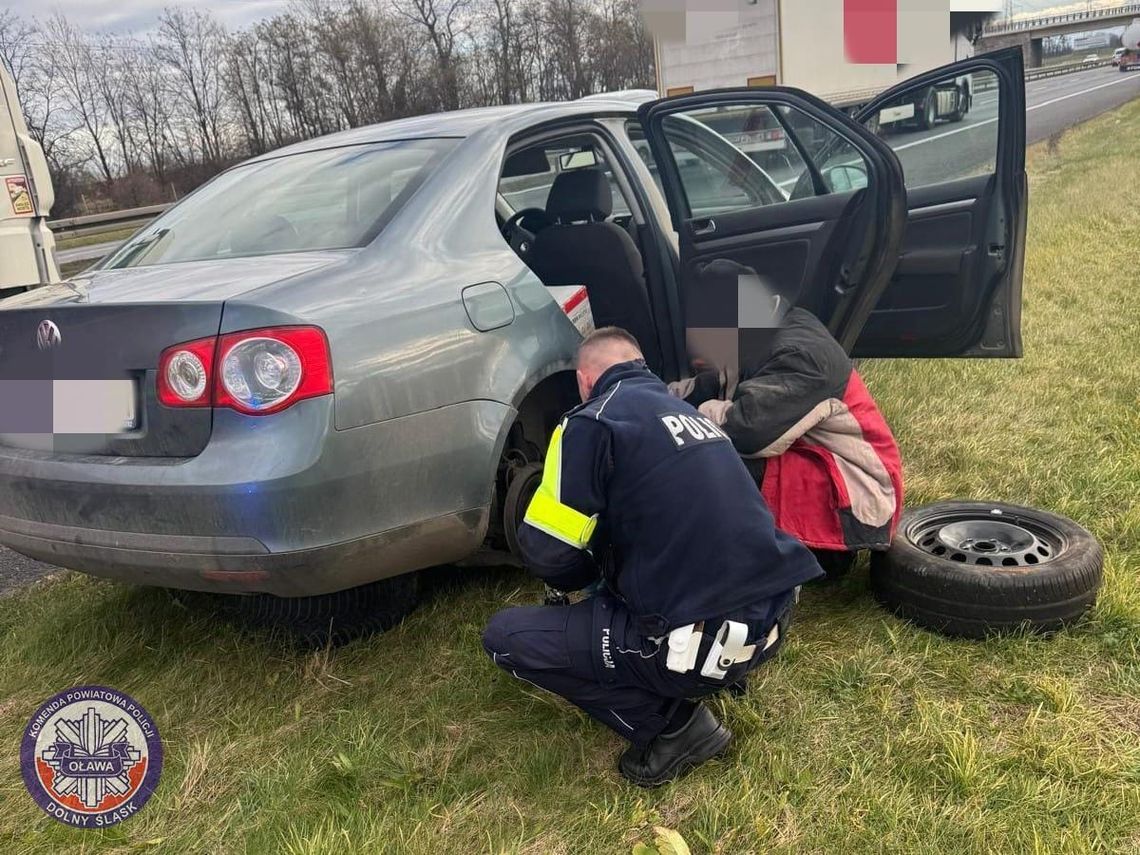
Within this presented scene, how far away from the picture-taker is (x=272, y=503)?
2188 mm

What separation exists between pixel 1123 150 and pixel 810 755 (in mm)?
15386

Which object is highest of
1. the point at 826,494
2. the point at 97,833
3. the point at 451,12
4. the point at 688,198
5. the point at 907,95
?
the point at 451,12

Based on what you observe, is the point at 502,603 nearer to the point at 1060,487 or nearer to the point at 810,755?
the point at 810,755

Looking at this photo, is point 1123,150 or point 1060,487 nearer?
point 1060,487

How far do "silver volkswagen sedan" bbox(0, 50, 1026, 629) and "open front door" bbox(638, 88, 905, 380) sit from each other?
0.01 metres

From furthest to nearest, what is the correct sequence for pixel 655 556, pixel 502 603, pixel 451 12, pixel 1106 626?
pixel 451 12 < pixel 502 603 < pixel 1106 626 < pixel 655 556

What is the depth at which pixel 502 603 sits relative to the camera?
3.12 m

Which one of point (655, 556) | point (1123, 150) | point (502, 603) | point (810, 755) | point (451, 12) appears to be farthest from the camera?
point (451, 12)

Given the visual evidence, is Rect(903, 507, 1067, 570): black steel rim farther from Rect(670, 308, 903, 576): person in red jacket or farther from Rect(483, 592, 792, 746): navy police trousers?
Rect(483, 592, 792, 746): navy police trousers

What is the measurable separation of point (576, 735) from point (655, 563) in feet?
2.10

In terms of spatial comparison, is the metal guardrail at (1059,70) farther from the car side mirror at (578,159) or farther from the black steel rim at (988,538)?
the black steel rim at (988,538)

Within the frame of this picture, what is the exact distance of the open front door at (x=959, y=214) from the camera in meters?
3.40

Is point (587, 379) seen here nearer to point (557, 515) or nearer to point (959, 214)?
point (557, 515)

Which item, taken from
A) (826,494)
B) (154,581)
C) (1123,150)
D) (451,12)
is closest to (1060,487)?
(826,494)
